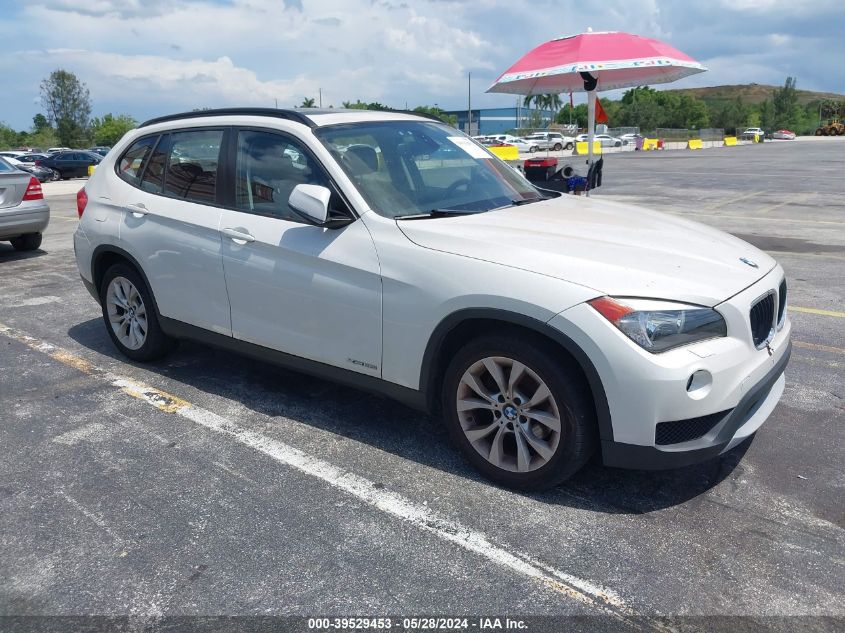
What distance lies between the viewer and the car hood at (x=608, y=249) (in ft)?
9.93

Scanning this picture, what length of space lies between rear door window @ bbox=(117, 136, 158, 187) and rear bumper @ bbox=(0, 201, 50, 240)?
545cm

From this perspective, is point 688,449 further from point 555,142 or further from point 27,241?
point 555,142

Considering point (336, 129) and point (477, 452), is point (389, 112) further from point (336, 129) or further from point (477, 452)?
point (477, 452)

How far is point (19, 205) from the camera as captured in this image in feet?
31.9

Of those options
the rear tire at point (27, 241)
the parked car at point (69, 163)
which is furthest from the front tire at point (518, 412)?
the parked car at point (69, 163)

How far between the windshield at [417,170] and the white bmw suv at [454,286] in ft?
0.05

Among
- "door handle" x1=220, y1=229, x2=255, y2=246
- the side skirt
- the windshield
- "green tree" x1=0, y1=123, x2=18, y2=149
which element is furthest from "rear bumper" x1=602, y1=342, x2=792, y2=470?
"green tree" x1=0, y1=123, x2=18, y2=149

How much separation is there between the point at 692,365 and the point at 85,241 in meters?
4.40

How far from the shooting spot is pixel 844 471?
3.49 m

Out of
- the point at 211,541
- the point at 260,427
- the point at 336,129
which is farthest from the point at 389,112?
the point at 211,541

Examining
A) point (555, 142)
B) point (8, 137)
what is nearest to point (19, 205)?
point (555, 142)

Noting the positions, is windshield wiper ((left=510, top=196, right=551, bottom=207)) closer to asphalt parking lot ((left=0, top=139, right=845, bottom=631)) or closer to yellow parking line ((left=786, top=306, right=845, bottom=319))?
asphalt parking lot ((left=0, top=139, right=845, bottom=631))

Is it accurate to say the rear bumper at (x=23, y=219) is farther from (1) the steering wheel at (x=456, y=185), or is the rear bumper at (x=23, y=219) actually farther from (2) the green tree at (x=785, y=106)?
(2) the green tree at (x=785, y=106)

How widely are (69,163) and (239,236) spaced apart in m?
34.7
